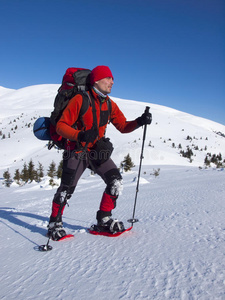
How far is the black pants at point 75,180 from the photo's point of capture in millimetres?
2613

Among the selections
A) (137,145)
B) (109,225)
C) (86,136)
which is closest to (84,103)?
(86,136)

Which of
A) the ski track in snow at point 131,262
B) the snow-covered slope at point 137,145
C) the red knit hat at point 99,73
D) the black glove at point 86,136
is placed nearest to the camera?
the ski track in snow at point 131,262

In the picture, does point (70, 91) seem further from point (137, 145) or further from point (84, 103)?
point (137, 145)

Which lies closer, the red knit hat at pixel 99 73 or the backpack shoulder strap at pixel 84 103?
the backpack shoulder strap at pixel 84 103

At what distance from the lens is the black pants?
8.57 ft

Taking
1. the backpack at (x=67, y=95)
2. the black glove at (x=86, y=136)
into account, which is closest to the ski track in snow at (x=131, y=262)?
the black glove at (x=86, y=136)

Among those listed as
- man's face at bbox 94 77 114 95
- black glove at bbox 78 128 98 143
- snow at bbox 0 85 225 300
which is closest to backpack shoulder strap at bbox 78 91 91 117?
man's face at bbox 94 77 114 95

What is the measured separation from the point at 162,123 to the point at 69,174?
28.1 meters

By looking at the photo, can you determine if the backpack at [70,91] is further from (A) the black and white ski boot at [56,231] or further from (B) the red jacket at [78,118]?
(A) the black and white ski boot at [56,231]

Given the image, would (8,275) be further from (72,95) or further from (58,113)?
(72,95)

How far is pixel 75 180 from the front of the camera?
2682 mm

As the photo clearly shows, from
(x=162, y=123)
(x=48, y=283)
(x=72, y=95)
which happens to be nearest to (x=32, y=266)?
(x=48, y=283)

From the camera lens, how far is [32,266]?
5.96 ft

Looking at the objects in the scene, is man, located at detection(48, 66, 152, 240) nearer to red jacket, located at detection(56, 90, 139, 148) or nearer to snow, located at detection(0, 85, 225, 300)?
red jacket, located at detection(56, 90, 139, 148)
